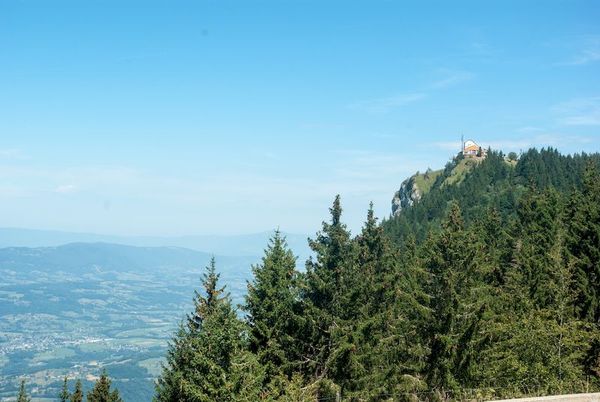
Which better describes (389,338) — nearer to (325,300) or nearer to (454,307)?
(454,307)

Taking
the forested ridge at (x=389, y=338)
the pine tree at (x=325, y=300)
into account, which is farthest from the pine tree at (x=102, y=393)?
the pine tree at (x=325, y=300)

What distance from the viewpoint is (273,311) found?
30.9 metres

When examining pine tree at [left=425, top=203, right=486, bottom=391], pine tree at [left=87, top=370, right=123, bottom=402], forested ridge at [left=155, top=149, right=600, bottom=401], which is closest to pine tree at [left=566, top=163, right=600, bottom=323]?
forested ridge at [left=155, top=149, right=600, bottom=401]

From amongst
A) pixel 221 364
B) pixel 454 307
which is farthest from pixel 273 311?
pixel 454 307

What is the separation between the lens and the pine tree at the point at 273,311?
30.8m

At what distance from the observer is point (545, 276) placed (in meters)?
41.7

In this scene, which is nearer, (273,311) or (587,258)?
(273,311)

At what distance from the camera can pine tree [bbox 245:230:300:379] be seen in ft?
101

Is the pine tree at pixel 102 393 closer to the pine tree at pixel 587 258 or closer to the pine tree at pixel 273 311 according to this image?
the pine tree at pixel 273 311

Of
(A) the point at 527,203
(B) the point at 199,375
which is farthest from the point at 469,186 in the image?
(B) the point at 199,375

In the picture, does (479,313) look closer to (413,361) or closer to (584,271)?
Result: (413,361)

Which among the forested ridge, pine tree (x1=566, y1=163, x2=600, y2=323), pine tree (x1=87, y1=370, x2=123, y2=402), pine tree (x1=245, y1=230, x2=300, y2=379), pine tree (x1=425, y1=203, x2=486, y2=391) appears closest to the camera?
the forested ridge

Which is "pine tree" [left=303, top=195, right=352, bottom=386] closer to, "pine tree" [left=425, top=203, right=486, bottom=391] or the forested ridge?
the forested ridge

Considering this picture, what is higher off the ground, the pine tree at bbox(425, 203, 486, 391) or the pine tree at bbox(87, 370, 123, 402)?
the pine tree at bbox(425, 203, 486, 391)
